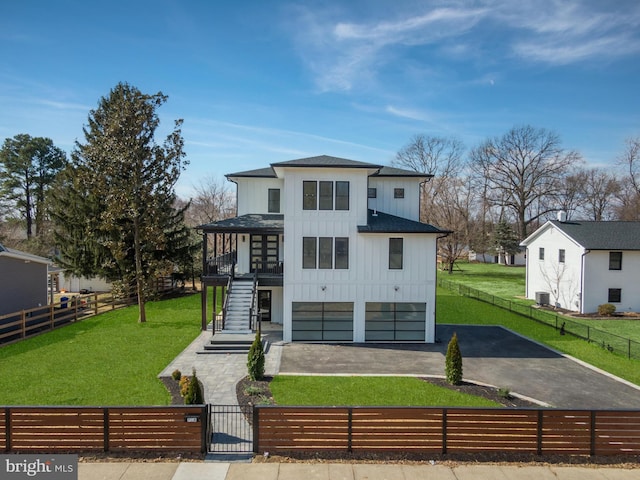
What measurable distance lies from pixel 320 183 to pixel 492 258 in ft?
183

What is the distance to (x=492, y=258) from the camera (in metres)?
66.1

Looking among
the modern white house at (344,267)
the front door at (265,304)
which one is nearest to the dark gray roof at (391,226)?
the modern white house at (344,267)

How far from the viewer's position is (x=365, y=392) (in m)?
12.0

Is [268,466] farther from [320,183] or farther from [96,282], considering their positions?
[96,282]

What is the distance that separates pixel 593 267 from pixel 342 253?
714 inches

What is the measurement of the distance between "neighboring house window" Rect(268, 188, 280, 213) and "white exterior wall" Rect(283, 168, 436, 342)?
3513 millimetres

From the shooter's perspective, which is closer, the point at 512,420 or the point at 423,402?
the point at 512,420

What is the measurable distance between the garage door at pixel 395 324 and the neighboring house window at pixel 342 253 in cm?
242

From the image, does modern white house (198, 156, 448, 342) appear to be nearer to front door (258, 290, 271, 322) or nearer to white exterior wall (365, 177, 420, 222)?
white exterior wall (365, 177, 420, 222)

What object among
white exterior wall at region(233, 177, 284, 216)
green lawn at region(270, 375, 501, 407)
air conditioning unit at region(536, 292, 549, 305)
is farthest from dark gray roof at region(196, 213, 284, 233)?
air conditioning unit at region(536, 292, 549, 305)

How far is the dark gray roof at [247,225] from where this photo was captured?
18656 millimetres

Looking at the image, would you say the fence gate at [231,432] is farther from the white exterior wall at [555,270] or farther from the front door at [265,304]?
the white exterior wall at [555,270]

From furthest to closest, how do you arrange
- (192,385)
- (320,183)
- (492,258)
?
(492,258)
(320,183)
(192,385)

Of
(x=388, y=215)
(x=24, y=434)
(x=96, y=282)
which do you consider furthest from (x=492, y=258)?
(x=24, y=434)
